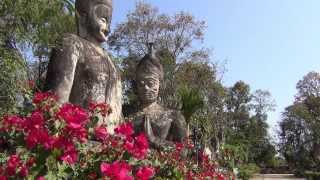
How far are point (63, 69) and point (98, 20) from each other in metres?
0.86

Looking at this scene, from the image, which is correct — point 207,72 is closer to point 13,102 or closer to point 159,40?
point 159,40

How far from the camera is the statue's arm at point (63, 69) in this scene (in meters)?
5.80

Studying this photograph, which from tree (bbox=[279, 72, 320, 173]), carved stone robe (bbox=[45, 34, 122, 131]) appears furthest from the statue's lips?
tree (bbox=[279, 72, 320, 173])

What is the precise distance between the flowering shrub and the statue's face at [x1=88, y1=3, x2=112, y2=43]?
2740 mm

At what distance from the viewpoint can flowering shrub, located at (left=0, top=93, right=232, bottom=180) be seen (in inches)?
115

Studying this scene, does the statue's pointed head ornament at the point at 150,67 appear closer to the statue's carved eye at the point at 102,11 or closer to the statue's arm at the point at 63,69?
the statue's carved eye at the point at 102,11

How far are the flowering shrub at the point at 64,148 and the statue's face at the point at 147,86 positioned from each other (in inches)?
145

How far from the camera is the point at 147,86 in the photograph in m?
7.51

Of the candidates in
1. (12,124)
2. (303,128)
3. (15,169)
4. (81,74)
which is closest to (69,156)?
(15,169)

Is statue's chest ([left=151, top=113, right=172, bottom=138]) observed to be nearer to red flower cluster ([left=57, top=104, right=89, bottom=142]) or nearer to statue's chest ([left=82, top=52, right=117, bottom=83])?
statue's chest ([left=82, top=52, right=117, bottom=83])

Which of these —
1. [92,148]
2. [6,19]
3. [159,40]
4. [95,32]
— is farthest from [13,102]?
[159,40]

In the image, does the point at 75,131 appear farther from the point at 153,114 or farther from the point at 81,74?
the point at 153,114

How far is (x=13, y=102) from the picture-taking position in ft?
28.4

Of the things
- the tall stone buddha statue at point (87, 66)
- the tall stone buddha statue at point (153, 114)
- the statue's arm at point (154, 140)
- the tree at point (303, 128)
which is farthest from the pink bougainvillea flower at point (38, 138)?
the tree at point (303, 128)
